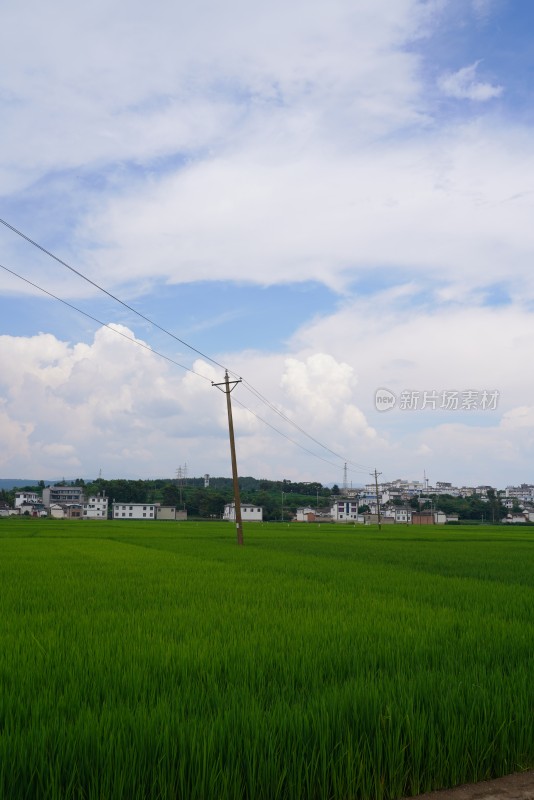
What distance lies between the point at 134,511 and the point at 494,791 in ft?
410

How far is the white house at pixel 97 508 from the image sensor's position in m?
129

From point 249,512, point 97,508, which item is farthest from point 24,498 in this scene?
point 249,512

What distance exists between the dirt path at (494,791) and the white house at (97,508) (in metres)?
131

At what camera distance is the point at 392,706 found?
4508 millimetres

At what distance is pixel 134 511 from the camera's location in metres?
124

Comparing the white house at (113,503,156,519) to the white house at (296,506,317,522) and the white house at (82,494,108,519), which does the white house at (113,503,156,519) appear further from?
the white house at (296,506,317,522)

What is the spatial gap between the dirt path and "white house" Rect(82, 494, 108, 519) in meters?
131

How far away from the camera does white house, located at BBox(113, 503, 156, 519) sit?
404 feet

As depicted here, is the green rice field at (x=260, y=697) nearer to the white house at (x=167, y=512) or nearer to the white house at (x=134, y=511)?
the white house at (x=167, y=512)

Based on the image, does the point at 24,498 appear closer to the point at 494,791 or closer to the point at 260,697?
the point at 260,697

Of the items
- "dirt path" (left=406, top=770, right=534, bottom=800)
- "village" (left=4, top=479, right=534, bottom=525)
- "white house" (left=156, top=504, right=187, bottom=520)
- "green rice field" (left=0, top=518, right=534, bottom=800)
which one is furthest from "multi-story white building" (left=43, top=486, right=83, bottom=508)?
"dirt path" (left=406, top=770, right=534, bottom=800)

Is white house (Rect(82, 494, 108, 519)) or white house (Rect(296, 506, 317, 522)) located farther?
white house (Rect(296, 506, 317, 522))

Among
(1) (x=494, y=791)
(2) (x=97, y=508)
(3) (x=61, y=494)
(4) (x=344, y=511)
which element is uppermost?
(3) (x=61, y=494)

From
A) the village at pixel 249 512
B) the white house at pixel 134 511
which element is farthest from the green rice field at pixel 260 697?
the white house at pixel 134 511
